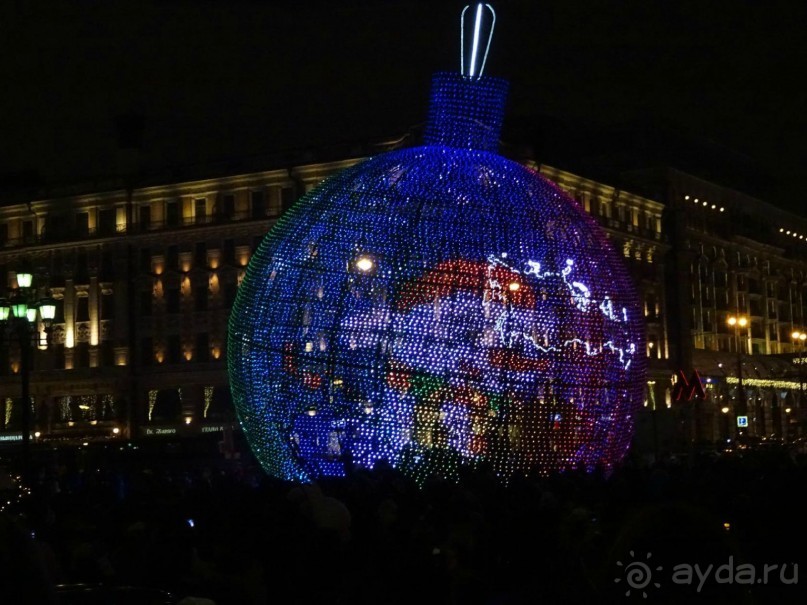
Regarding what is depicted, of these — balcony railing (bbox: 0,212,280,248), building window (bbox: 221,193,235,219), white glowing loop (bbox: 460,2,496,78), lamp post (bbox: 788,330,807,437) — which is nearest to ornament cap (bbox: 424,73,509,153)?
white glowing loop (bbox: 460,2,496,78)

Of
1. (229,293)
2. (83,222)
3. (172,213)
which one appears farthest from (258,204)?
(83,222)

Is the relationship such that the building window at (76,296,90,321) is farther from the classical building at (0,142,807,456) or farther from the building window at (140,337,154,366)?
the building window at (140,337,154,366)

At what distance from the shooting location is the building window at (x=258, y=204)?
5925 centimetres

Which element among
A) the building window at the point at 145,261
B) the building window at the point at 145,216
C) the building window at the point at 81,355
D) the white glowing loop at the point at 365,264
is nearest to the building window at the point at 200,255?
the building window at the point at 145,261

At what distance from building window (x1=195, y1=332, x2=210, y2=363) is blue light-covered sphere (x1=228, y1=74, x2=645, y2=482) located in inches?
1713

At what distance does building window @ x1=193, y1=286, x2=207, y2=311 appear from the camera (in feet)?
198

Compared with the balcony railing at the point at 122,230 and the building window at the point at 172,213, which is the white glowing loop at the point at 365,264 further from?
the building window at the point at 172,213

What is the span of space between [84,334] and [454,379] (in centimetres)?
4853

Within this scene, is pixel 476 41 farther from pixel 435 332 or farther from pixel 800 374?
pixel 800 374

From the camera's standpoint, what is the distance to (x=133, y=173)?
62594mm

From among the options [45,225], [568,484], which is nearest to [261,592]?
[568,484]

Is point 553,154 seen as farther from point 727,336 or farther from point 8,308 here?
point 8,308

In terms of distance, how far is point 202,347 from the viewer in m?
60.7

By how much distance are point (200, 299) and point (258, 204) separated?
4507 mm
